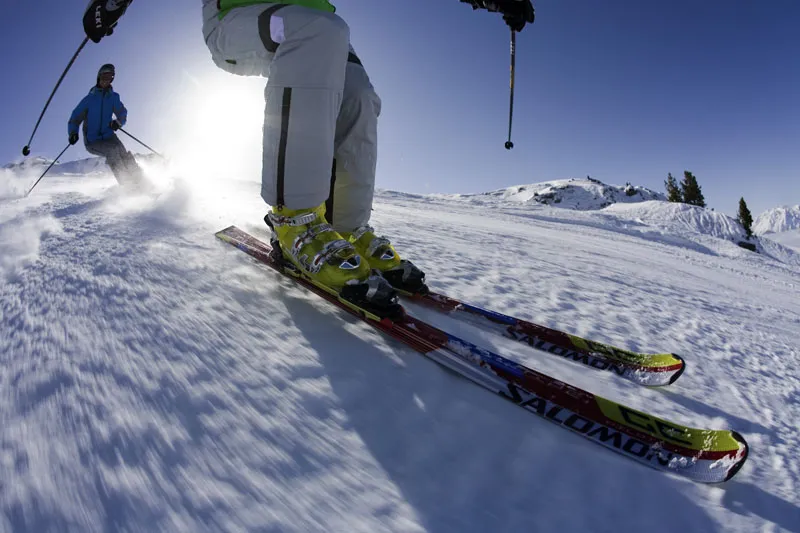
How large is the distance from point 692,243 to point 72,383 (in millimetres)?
14053

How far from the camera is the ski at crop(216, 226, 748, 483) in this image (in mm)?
886

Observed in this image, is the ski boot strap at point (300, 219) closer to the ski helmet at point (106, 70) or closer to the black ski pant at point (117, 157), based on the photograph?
the black ski pant at point (117, 157)

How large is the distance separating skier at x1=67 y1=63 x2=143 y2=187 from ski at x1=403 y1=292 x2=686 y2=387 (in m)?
6.43

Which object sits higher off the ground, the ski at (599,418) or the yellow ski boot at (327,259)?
the yellow ski boot at (327,259)

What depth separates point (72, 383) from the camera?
880mm

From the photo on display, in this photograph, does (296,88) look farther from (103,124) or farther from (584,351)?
(103,124)

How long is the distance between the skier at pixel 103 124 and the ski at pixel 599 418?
664 cm

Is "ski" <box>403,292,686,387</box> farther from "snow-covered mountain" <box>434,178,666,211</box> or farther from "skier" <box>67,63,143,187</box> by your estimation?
"snow-covered mountain" <box>434,178,666,211</box>

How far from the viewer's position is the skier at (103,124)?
6.19m

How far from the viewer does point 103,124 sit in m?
6.37

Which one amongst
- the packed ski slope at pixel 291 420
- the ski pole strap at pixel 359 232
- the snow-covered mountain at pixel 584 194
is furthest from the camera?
the snow-covered mountain at pixel 584 194

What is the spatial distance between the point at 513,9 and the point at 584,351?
7.53ft

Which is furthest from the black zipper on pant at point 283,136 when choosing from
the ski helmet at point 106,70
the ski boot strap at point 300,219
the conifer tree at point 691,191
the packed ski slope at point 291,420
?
the conifer tree at point 691,191

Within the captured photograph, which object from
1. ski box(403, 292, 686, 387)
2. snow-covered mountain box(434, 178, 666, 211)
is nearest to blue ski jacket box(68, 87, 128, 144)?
ski box(403, 292, 686, 387)
